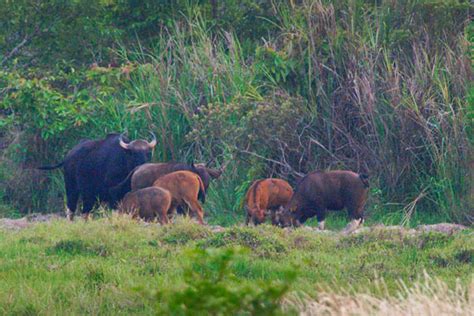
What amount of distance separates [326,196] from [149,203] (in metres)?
2.49

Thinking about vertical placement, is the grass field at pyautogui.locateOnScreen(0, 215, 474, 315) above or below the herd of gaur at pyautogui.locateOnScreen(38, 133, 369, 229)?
above

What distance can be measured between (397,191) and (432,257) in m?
5.33

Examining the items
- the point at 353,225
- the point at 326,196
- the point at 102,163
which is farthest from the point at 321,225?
the point at 102,163

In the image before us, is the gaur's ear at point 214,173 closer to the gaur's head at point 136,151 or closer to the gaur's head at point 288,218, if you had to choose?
the gaur's head at point 136,151

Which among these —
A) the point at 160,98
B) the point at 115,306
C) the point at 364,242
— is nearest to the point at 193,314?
the point at 115,306

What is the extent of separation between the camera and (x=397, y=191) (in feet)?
50.6

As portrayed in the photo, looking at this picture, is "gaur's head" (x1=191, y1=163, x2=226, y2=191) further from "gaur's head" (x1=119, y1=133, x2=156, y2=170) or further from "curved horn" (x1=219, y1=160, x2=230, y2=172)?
"gaur's head" (x1=119, y1=133, x2=156, y2=170)

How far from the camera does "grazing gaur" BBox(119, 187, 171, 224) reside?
14.0 metres

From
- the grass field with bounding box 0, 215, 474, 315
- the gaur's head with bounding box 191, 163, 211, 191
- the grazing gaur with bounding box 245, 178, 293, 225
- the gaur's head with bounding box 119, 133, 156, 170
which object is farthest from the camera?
the gaur's head with bounding box 119, 133, 156, 170

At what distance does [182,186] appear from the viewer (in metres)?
14.7

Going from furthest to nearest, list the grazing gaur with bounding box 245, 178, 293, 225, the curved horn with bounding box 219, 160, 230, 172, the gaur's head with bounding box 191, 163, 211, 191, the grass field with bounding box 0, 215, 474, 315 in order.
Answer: the curved horn with bounding box 219, 160, 230, 172 < the gaur's head with bounding box 191, 163, 211, 191 < the grazing gaur with bounding box 245, 178, 293, 225 < the grass field with bounding box 0, 215, 474, 315

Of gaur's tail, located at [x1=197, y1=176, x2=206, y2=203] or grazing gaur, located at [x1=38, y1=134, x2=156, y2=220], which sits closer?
gaur's tail, located at [x1=197, y1=176, x2=206, y2=203]

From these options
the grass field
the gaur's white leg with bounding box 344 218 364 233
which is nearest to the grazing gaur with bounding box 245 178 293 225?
the gaur's white leg with bounding box 344 218 364 233

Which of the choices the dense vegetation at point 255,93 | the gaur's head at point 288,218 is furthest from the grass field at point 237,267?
the dense vegetation at point 255,93
